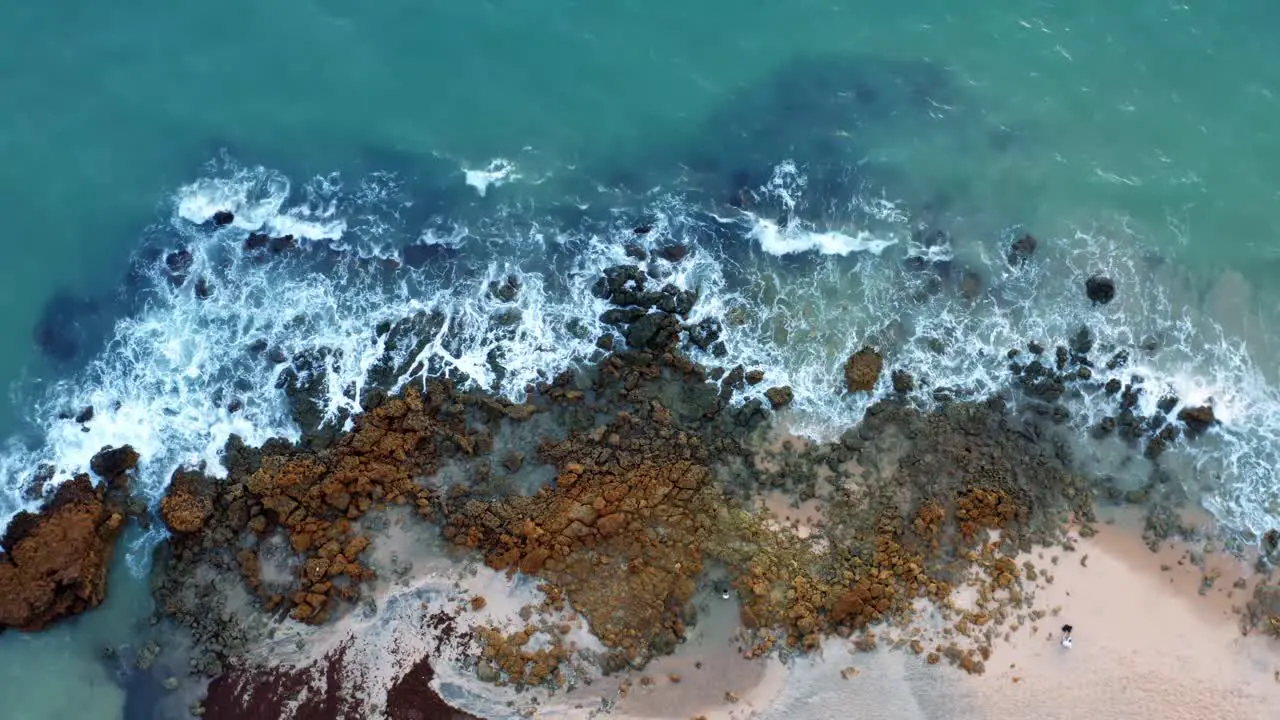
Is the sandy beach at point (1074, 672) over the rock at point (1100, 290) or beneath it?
beneath

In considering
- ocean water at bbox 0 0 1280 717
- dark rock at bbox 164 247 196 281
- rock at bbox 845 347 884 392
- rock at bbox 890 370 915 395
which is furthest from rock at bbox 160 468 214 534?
rock at bbox 890 370 915 395

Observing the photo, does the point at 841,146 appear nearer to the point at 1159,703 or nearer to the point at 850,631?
the point at 850,631

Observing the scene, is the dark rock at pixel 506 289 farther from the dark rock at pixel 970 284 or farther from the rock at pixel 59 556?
the dark rock at pixel 970 284

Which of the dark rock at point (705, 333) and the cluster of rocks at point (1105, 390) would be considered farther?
the dark rock at point (705, 333)

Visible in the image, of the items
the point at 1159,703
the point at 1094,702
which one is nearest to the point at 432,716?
the point at 1094,702

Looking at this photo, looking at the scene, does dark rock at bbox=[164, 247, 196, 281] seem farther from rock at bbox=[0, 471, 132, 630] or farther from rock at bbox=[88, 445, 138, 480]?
rock at bbox=[0, 471, 132, 630]

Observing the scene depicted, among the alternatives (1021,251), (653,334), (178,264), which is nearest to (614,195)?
(653,334)

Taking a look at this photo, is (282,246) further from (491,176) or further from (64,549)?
(64,549)

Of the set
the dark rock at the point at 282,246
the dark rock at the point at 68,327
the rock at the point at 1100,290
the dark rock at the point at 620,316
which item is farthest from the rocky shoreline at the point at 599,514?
the dark rock at the point at 68,327
